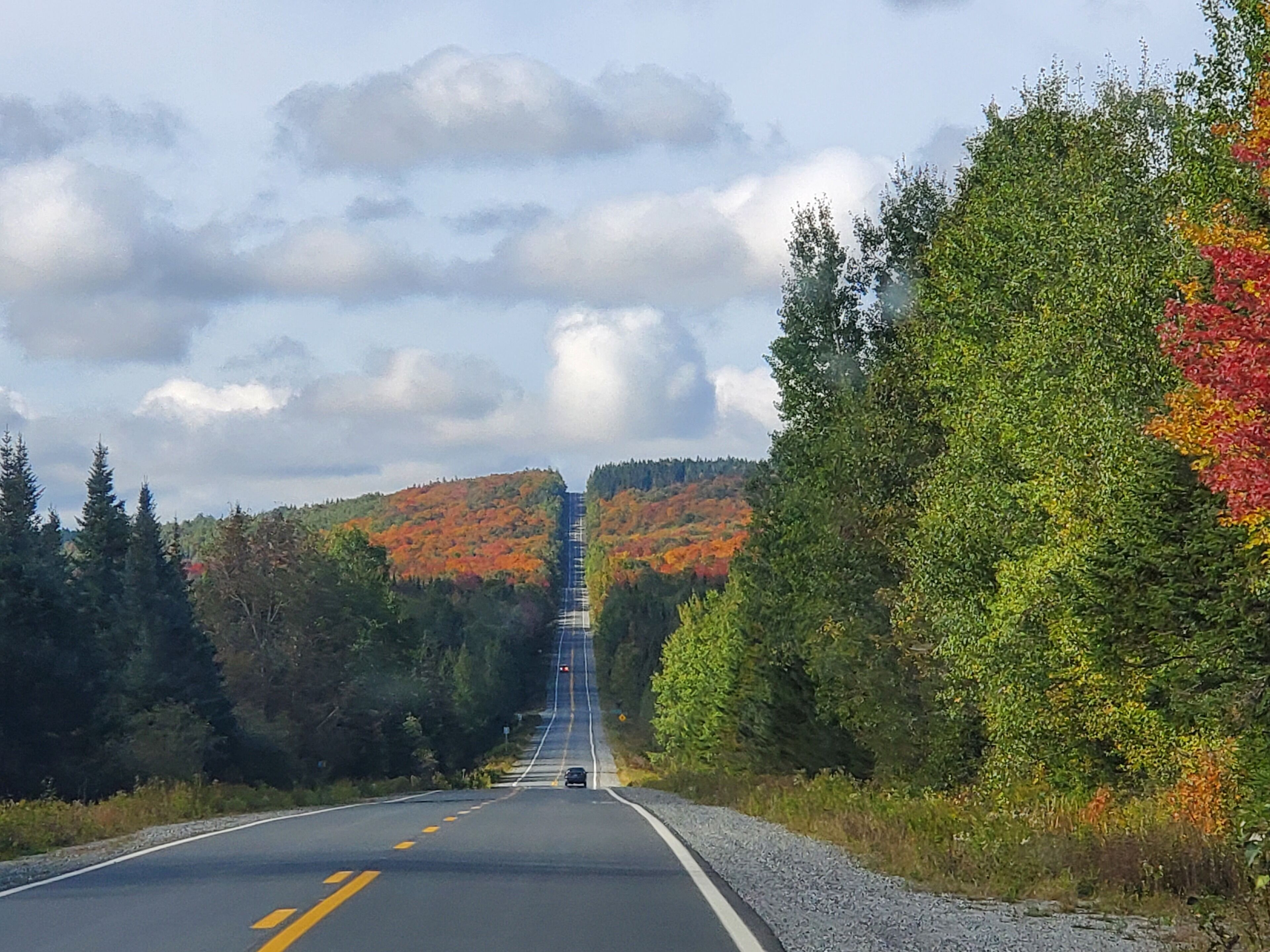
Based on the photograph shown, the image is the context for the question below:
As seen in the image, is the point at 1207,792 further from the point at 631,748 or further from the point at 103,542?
the point at 631,748

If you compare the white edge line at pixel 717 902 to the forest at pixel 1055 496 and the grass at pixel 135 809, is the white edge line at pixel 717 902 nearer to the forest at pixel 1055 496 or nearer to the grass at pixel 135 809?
the forest at pixel 1055 496

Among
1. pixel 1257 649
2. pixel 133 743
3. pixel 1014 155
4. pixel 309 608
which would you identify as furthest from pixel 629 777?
pixel 1257 649

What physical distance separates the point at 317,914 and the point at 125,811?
19.4 metres

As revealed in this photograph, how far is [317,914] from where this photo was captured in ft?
38.4

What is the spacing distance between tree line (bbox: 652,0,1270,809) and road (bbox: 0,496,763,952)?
6.44m

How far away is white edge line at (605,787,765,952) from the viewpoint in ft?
34.4

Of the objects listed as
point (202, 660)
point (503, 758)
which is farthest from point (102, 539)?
point (503, 758)

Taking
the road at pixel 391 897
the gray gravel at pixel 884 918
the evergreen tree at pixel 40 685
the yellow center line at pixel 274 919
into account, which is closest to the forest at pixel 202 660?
the evergreen tree at pixel 40 685

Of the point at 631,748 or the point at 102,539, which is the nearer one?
the point at 102,539

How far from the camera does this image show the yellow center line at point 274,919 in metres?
11.0

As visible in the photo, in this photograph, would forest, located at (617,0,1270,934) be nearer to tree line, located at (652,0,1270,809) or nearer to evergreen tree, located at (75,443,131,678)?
tree line, located at (652,0,1270,809)

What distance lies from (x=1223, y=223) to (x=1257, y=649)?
4985 mm

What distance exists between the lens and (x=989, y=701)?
25453mm

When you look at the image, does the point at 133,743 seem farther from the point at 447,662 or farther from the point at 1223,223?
the point at 447,662
